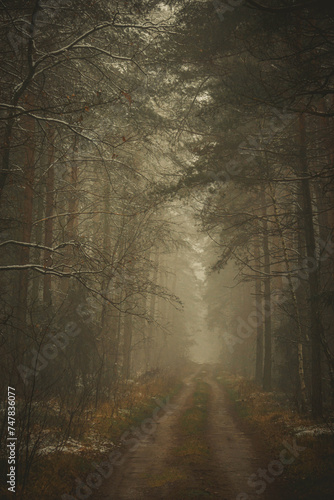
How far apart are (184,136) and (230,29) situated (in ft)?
19.1

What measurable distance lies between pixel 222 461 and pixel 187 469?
1.07 m

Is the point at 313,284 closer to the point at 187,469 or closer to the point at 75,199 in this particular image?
the point at 187,469

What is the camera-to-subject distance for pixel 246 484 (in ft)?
19.1

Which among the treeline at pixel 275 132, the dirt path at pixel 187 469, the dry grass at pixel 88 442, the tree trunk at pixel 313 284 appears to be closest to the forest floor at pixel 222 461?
the dirt path at pixel 187 469

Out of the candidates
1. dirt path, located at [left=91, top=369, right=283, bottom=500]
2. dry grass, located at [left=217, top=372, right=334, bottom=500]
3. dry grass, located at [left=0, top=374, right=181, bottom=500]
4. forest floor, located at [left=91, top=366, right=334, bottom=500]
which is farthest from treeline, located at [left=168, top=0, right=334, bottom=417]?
dry grass, located at [left=0, top=374, right=181, bottom=500]

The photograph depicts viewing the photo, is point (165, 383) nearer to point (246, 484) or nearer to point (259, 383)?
point (259, 383)

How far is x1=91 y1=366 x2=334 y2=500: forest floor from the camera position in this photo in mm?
5473

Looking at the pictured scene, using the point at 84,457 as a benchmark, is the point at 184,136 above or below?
above

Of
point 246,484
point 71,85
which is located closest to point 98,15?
point 71,85

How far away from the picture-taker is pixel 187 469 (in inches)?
252

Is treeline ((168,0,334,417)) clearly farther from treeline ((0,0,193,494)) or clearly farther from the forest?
treeline ((0,0,193,494))

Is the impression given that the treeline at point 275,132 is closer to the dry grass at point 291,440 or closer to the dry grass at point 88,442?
the dry grass at point 291,440

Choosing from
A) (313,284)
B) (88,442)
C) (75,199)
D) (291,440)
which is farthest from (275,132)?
(88,442)

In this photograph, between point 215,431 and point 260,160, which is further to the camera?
point 260,160
